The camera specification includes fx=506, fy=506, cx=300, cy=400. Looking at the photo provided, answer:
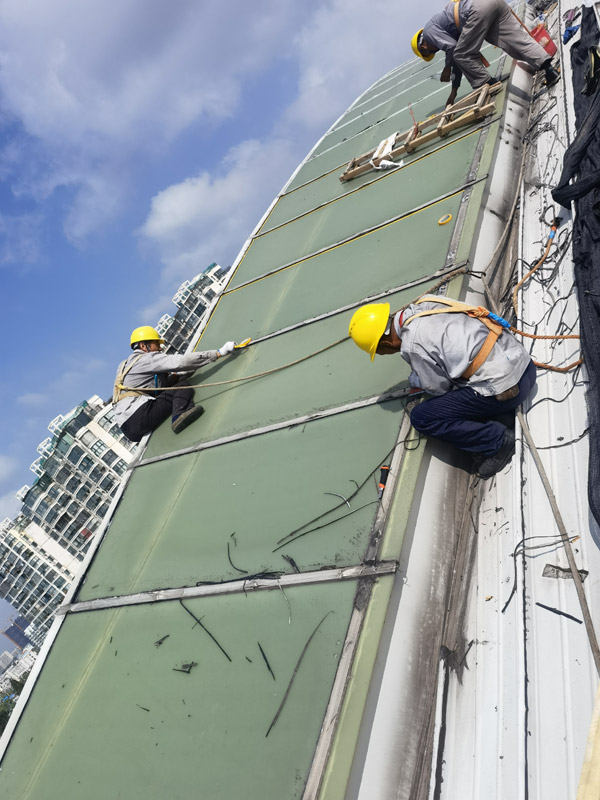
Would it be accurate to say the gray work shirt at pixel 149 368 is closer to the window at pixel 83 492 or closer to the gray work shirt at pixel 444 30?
the gray work shirt at pixel 444 30

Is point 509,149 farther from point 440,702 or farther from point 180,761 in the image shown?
point 180,761

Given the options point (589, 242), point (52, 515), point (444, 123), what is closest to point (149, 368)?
point (589, 242)

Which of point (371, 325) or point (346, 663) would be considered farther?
point (371, 325)

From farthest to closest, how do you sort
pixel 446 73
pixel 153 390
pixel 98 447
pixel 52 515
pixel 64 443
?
1. pixel 52 515
2. pixel 98 447
3. pixel 64 443
4. pixel 446 73
5. pixel 153 390

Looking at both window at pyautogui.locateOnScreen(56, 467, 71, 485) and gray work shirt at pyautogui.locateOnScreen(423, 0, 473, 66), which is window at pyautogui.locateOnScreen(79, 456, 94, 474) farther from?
gray work shirt at pyautogui.locateOnScreen(423, 0, 473, 66)

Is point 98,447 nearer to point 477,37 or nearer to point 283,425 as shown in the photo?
point 477,37

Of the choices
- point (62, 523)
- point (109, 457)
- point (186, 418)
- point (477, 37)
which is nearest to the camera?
point (186, 418)

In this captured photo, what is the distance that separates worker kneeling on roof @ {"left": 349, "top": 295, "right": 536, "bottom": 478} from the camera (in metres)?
2.92

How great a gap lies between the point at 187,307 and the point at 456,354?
42475 mm

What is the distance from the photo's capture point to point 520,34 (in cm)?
627

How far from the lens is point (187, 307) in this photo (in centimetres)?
4334

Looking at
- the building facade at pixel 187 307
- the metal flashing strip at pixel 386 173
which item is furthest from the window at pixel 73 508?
the metal flashing strip at pixel 386 173

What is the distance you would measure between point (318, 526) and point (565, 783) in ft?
5.72

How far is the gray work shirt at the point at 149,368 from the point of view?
5.38 metres
